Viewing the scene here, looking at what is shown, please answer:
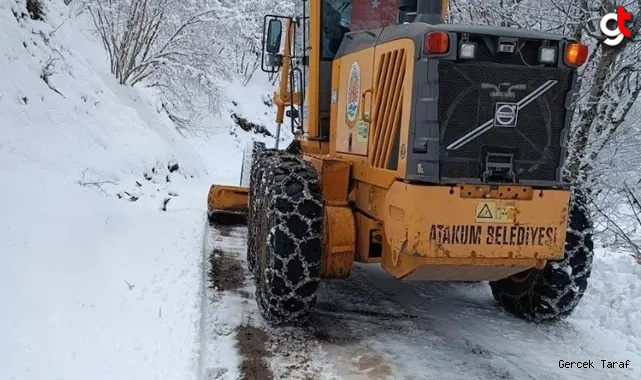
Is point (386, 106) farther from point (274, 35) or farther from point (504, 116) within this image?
point (274, 35)

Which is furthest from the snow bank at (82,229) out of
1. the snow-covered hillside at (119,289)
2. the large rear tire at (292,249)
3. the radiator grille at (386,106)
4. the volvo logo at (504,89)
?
the volvo logo at (504,89)

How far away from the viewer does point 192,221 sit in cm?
819

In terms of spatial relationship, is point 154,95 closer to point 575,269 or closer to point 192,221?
point 192,221

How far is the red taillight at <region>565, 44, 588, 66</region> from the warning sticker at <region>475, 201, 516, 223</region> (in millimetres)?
989

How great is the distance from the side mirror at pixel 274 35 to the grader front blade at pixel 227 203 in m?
2.39

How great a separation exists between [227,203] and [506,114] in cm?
508

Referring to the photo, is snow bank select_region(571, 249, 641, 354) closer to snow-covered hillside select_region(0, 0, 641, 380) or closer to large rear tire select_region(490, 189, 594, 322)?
snow-covered hillside select_region(0, 0, 641, 380)

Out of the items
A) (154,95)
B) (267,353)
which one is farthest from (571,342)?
(154,95)

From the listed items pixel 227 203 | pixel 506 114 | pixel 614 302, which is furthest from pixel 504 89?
pixel 227 203

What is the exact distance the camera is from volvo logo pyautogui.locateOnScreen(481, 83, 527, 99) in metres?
3.95

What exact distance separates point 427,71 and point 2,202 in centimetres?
377

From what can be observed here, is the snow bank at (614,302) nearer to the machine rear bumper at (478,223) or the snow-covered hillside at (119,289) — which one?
the snow-covered hillside at (119,289)

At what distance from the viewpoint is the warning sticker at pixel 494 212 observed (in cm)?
393

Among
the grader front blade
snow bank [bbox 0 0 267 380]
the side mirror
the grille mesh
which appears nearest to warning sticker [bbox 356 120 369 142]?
the grille mesh
